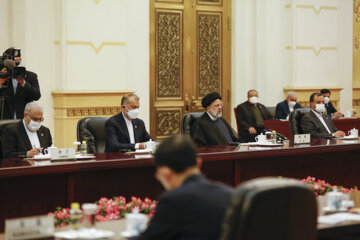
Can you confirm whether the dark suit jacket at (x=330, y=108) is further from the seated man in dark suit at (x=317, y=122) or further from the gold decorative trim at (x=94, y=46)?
the gold decorative trim at (x=94, y=46)

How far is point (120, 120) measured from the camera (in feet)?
21.4

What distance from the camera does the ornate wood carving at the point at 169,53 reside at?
10.5 metres

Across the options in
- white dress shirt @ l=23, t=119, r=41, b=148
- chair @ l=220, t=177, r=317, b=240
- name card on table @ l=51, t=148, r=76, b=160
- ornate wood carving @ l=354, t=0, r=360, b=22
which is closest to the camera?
chair @ l=220, t=177, r=317, b=240

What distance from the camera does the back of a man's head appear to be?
7.74ft

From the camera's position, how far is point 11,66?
6.71m

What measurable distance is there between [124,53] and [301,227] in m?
7.70

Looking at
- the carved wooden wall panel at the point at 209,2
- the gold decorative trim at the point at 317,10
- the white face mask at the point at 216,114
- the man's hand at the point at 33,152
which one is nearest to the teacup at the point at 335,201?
the man's hand at the point at 33,152

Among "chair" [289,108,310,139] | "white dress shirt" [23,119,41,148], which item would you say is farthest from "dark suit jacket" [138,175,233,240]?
"chair" [289,108,310,139]

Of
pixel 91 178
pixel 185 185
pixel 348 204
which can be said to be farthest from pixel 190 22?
pixel 185 185

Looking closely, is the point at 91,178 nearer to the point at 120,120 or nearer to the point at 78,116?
the point at 120,120

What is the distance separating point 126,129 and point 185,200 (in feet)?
14.2

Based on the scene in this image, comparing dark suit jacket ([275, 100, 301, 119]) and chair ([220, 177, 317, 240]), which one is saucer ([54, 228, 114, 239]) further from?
dark suit jacket ([275, 100, 301, 119])

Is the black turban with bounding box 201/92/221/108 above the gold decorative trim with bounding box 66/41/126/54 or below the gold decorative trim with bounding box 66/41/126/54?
below

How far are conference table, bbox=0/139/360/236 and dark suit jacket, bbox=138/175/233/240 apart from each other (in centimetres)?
262
